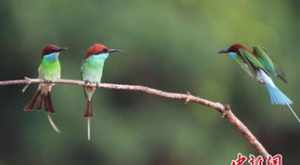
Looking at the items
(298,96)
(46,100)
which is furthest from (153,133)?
(46,100)

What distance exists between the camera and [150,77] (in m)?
4.17

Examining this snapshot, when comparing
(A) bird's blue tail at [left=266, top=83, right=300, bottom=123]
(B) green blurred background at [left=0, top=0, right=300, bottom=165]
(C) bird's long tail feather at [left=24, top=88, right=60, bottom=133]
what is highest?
(B) green blurred background at [left=0, top=0, right=300, bottom=165]

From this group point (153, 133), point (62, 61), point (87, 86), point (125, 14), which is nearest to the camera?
→ point (87, 86)

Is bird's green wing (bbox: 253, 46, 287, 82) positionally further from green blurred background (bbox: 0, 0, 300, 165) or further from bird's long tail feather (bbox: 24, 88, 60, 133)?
green blurred background (bbox: 0, 0, 300, 165)

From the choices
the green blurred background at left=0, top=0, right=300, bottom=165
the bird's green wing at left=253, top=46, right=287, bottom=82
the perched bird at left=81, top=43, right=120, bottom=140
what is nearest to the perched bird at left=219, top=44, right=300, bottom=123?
the bird's green wing at left=253, top=46, right=287, bottom=82

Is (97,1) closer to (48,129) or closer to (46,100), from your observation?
(48,129)

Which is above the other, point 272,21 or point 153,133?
point 272,21

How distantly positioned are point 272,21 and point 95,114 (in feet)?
2.38

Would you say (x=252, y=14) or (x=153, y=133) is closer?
(x=252, y=14)

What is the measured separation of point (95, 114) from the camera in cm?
430

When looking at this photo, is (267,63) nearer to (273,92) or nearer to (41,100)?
(273,92)

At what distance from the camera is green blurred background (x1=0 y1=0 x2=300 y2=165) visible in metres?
4.18

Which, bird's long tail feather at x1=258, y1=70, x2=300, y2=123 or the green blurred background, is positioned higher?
the green blurred background

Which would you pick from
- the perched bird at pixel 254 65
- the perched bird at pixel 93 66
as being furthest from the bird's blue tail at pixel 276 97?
the perched bird at pixel 93 66
